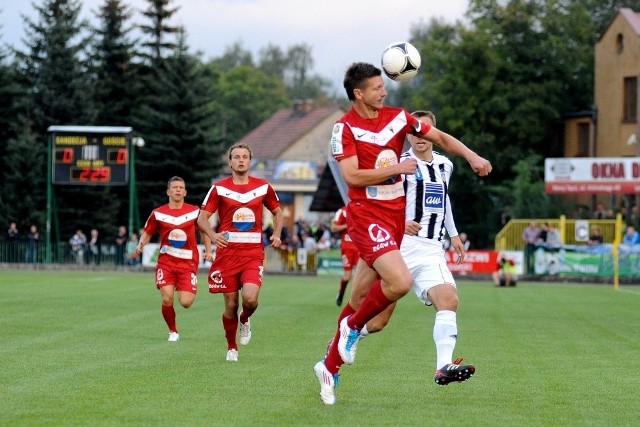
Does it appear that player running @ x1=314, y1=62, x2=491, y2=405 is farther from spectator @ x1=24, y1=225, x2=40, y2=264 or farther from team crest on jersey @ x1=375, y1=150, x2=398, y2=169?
spectator @ x1=24, y1=225, x2=40, y2=264

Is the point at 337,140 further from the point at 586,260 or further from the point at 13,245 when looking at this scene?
the point at 13,245

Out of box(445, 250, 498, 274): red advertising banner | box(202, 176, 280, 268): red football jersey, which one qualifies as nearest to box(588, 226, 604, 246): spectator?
box(445, 250, 498, 274): red advertising banner

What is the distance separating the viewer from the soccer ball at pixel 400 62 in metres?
10.2

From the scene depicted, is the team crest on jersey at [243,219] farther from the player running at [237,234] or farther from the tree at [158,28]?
the tree at [158,28]

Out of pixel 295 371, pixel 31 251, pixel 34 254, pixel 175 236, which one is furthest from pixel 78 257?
pixel 295 371

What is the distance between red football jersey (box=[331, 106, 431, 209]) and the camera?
30.9 feet

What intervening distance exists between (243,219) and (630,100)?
49.6 metres

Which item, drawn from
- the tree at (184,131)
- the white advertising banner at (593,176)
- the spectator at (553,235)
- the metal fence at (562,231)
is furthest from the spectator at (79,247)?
the white advertising banner at (593,176)

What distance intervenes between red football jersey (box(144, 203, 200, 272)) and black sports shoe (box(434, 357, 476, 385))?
740 centimetres

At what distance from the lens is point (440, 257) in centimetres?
1072

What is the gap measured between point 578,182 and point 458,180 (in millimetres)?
17654

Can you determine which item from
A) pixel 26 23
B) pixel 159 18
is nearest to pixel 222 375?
pixel 26 23

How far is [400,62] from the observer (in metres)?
10.2

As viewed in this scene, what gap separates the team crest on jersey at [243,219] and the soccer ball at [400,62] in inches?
150
